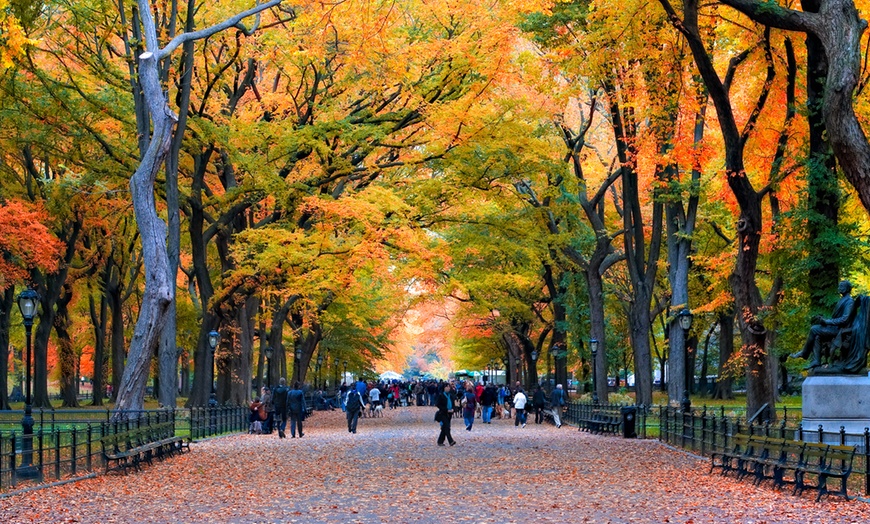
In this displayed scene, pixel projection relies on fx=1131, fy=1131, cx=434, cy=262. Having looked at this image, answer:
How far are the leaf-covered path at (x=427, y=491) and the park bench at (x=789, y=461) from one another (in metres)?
0.26

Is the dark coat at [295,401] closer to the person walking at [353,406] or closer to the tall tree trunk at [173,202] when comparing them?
the person walking at [353,406]

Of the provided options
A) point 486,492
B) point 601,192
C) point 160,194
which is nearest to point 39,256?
point 160,194

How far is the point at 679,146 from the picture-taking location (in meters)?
26.6

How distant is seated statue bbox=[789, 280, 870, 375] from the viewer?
19375 millimetres

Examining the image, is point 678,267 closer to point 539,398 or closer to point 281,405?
point 539,398

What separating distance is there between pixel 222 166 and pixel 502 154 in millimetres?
8765

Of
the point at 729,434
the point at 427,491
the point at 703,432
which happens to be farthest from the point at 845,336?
the point at 427,491

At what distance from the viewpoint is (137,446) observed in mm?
21375

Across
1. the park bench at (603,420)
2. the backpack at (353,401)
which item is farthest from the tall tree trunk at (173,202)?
the park bench at (603,420)

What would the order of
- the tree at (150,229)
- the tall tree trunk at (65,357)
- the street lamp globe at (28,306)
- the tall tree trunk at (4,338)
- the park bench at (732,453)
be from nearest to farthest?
the park bench at (732,453)
the street lamp globe at (28,306)
the tree at (150,229)
the tall tree trunk at (4,338)
the tall tree trunk at (65,357)

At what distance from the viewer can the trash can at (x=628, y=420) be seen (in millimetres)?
29891

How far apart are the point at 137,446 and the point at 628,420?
13719 mm

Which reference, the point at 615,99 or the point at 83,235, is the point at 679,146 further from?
the point at 83,235

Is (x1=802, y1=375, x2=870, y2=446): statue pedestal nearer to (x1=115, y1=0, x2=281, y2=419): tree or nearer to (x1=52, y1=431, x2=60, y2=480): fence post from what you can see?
(x1=52, y1=431, x2=60, y2=480): fence post
